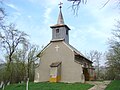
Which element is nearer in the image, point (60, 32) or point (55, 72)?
point (55, 72)

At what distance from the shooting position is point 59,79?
34188 mm

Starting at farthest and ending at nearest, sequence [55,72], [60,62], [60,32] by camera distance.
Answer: [60,32] → [60,62] → [55,72]

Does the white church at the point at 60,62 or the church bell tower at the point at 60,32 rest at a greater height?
the church bell tower at the point at 60,32

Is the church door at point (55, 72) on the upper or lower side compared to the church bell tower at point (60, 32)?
lower

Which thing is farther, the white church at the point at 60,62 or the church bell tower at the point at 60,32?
the church bell tower at the point at 60,32

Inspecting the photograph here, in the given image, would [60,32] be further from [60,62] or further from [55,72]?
[55,72]

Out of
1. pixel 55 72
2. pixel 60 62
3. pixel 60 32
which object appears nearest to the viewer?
pixel 55 72

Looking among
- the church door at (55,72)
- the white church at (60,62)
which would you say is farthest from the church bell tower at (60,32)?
the church door at (55,72)

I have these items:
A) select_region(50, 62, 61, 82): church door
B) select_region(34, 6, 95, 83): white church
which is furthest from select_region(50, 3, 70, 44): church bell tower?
select_region(50, 62, 61, 82): church door

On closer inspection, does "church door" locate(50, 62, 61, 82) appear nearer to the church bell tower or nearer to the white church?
the white church

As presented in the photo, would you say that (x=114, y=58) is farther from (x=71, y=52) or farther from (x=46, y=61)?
(x=46, y=61)

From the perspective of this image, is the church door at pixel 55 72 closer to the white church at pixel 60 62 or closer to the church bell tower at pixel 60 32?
the white church at pixel 60 62

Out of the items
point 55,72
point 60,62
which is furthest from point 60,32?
point 55,72

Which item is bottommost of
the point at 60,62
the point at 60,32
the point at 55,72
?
the point at 55,72
